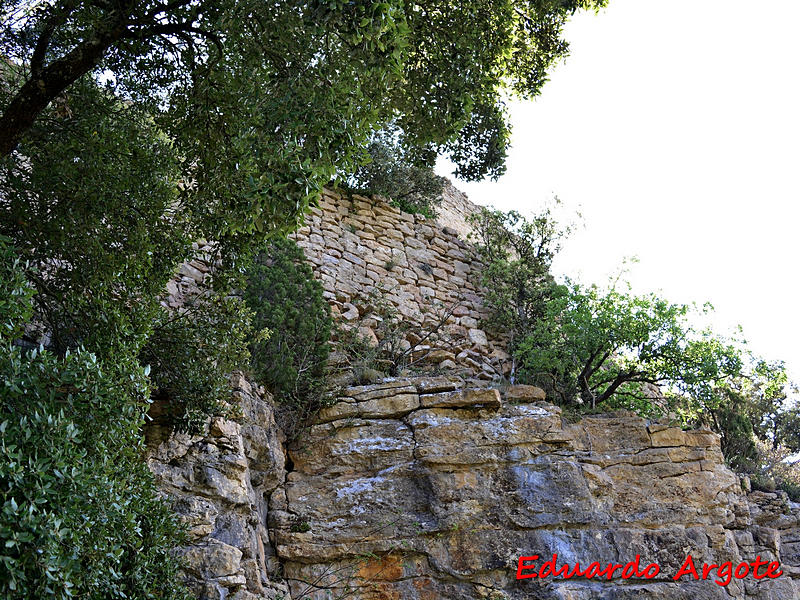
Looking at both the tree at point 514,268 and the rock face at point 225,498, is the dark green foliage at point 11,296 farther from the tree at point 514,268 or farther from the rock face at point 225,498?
the tree at point 514,268

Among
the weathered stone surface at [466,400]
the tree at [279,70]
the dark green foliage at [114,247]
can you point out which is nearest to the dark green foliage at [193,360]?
the dark green foliage at [114,247]

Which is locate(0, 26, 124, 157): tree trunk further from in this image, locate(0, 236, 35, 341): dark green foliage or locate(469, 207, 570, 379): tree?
locate(469, 207, 570, 379): tree

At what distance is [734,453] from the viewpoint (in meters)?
11.1

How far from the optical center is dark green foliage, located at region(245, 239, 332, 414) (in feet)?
26.1

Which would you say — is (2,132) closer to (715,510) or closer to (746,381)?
(715,510)

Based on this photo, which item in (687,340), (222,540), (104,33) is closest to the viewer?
(104,33)

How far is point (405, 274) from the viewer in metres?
11.7

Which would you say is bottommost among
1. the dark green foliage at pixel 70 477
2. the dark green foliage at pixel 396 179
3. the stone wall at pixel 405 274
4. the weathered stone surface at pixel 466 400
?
the dark green foliage at pixel 70 477

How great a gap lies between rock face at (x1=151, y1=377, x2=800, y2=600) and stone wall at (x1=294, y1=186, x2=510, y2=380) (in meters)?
1.99

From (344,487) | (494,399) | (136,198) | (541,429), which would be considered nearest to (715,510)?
(541,429)

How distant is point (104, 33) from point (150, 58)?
1520 millimetres

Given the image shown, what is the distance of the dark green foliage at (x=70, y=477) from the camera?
3.23 metres

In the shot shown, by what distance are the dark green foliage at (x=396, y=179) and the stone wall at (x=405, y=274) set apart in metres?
0.25

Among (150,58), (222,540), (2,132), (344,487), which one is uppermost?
(150,58)
